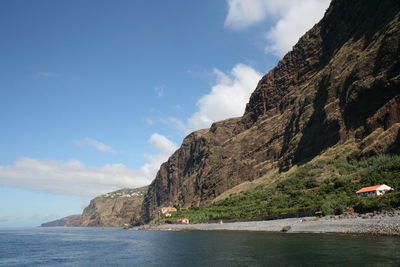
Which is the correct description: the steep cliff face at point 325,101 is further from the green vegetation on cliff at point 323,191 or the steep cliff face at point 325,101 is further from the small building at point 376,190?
the small building at point 376,190

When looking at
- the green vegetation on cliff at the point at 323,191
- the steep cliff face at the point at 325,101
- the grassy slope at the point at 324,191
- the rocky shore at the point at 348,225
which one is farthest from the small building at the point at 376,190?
the steep cliff face at the point at 325,101

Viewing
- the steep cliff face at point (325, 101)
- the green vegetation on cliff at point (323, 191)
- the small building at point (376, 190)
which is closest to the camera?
the small building at point (376, 190)

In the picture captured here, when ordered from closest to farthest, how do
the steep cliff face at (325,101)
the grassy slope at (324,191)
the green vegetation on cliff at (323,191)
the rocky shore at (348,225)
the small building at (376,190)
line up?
the rocky shore at (348,225) → the small building at (376,190) → the green vegetation on cliff at (323,191) → the grassy slope at (324,191) → the steep cliff face at (325,101)

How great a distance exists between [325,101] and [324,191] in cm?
4509

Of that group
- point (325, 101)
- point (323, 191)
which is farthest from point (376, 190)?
point (325, 101)

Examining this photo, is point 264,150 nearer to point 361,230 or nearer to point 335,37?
point 335,37

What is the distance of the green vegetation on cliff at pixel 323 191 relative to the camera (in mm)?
63803

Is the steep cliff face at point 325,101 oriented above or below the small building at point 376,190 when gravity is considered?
above

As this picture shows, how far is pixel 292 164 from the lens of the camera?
12638 centimetres

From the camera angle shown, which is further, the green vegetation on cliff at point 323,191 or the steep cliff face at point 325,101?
the steep cliff face at point 325,101

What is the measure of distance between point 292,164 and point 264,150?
2939 cm

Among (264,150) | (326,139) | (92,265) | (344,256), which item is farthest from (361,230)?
(264,150)

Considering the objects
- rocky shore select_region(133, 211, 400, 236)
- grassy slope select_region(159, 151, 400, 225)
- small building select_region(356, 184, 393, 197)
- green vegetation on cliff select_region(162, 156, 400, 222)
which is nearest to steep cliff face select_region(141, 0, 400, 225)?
green vegetation on cliff select_region(162, 156, 400, 222)

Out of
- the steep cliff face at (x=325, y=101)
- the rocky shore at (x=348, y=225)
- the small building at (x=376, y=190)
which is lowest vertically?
the rocky shore at (x=348, y=225)
